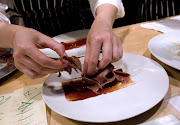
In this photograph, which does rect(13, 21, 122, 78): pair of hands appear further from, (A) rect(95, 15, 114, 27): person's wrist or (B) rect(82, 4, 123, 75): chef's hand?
(A) rect(95, 15, 114, 27): person's wrist

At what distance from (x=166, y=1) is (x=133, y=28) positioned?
2.89 feet

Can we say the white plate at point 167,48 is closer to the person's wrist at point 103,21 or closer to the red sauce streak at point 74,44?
the person's wrist at point 103,21

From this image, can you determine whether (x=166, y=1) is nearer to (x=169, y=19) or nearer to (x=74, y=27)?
(x=169, y=19)

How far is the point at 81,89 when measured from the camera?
1097 mm

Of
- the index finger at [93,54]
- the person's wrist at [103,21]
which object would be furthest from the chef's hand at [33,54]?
the person's wrist at [103,21]

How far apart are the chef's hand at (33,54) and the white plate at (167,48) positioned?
2.26ft

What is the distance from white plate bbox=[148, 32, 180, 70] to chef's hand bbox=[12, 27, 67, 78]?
2.26 feet

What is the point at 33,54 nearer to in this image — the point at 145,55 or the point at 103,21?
the point at 103,21

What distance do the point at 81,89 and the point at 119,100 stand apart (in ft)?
0.91

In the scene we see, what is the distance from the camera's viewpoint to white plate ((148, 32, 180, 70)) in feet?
3.88

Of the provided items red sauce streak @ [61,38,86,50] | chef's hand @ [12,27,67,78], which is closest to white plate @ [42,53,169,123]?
chef's hand @ [12,27,67,78]

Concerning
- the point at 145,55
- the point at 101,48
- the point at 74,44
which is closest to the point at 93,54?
the point at 101,48

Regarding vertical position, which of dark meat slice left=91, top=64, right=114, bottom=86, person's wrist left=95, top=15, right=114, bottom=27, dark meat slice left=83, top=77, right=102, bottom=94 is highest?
person's wrist left=95, top=15, right=114, bottom=27

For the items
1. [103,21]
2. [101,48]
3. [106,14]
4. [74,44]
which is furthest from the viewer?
[74,44]
